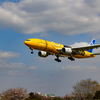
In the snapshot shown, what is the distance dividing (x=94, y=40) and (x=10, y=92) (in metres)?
38.5

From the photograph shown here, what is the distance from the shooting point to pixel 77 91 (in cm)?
9156

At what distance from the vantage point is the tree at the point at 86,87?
89.8m

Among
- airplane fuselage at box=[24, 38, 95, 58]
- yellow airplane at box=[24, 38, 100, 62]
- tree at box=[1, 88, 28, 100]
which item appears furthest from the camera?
tree at box=[1, 88, 28, 100]

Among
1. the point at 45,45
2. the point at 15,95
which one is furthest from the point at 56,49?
the point at 15,95

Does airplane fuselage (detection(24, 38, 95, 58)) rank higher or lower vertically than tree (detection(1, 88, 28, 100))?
higher

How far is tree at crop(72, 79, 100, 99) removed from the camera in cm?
8981

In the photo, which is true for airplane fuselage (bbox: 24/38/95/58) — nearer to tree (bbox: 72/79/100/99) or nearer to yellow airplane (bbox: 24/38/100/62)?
yellow airplane (bbox: 24/38/100/62)

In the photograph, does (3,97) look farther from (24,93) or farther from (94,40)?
(94,40)

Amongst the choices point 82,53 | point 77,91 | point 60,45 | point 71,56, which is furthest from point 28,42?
point 77,91

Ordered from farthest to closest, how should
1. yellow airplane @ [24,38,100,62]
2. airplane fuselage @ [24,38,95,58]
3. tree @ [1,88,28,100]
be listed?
tree @ [1,88,28,100] → yellow airplane @ [24,38,100,62] → airplane fuselage @ [24,38,95,58]

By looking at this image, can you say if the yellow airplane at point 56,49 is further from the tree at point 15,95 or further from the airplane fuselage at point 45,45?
the tree at point 15,95

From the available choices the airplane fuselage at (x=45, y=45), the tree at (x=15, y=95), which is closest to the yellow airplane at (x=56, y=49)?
the airplane fuselage at (x=45, y=45)

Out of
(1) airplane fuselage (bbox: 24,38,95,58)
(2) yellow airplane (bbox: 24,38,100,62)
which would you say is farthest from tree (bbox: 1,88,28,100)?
(1) airplane fuselage (bbox: 24,38,95,58)

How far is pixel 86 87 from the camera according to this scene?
91.6m
